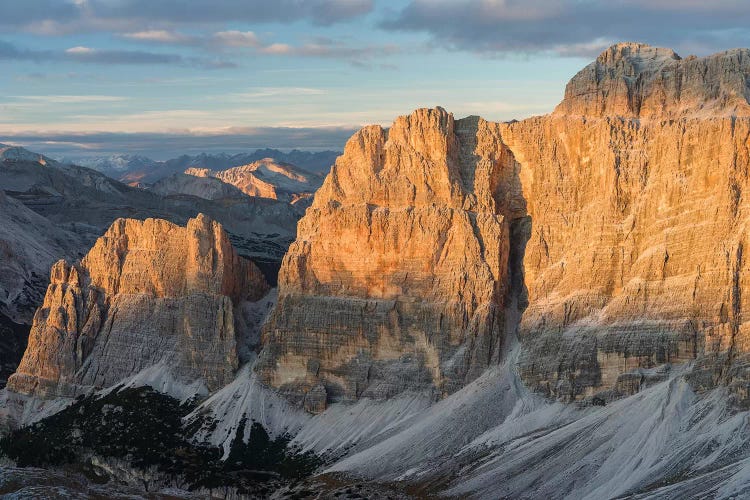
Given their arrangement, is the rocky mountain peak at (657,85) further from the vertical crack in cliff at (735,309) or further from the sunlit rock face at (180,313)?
the sunlit rock face at (180,313)

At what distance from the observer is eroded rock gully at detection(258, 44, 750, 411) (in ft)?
499

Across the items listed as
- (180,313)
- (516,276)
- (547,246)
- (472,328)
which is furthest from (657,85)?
(180,313)

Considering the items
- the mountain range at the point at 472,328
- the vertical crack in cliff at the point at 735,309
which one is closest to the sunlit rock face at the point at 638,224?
the vertical crack in cliff at the point at 735,309

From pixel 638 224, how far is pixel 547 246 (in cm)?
1356

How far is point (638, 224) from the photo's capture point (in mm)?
160250

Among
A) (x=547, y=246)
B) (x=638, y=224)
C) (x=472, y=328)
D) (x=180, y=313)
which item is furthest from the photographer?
(x=180, y=313)

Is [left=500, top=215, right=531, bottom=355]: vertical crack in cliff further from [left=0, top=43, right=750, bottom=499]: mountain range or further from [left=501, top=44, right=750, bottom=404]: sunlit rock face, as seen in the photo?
[left=501, top=44, right=750, bottom=404]: sunlit rock face

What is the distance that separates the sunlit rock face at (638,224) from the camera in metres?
150

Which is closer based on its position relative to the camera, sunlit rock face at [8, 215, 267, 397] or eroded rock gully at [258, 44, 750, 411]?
eroded rock gully at [258, 44, 750, 411]

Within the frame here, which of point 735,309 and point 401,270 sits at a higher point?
point 401,270

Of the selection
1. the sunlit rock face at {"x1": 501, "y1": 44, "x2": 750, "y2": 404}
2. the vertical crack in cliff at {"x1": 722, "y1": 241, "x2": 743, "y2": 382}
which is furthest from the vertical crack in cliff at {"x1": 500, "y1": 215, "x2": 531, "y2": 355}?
the vertical crack in cliff at {"x1": 722, "y1": 241, "x2": 743, "y2": 382}

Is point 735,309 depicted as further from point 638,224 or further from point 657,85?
point 657,85

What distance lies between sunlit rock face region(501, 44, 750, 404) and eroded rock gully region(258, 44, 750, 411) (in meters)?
0.19

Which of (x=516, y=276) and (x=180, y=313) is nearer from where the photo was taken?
(x=516, y=276)
